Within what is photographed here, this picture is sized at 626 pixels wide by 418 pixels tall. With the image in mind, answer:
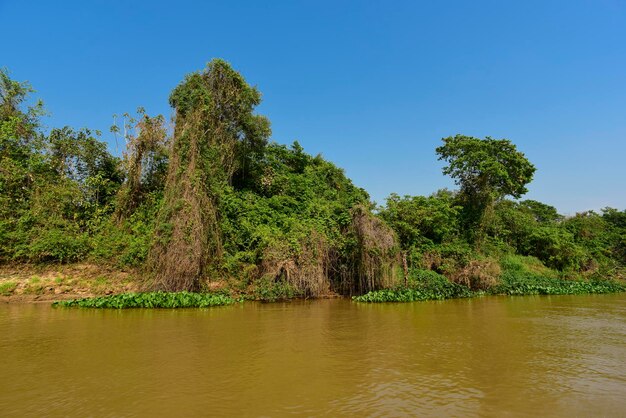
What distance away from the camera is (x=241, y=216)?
18.6m

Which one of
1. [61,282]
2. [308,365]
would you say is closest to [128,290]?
[61,282]

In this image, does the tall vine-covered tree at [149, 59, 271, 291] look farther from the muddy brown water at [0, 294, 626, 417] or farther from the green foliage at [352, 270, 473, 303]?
the green foliage at [352, 270, 473, 303]

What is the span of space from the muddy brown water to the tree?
11.9m

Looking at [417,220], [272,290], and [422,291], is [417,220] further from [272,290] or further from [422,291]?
[272,290]

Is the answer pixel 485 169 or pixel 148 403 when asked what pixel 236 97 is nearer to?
pixel 485 169

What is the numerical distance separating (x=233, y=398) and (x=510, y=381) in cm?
435

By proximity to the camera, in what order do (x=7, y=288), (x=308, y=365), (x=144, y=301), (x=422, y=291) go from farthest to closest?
(x=422, y=291) < (x=7, y=288) < (x=144, y=301) < (x=308, y=365)

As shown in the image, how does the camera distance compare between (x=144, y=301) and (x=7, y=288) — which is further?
(x=7, y=288)

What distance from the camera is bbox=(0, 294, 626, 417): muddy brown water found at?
201 inches

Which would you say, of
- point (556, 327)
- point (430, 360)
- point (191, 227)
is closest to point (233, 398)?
point (430, 360)

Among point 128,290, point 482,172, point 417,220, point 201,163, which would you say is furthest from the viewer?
point 482,172

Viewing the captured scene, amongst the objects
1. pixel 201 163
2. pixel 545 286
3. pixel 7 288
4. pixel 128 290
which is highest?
pixel 201 163

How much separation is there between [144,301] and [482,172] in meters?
19.6

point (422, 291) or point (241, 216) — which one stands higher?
point (241, 216)
